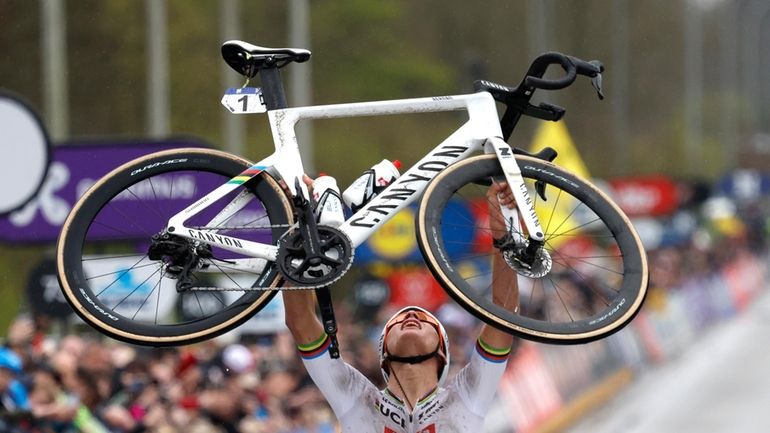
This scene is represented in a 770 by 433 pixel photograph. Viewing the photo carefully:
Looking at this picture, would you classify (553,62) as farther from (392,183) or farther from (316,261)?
(316,261)

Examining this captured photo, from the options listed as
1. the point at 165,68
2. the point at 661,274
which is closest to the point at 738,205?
the point at 661,274

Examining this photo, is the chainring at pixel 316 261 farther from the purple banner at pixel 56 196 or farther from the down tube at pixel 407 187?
the purple banner at pixel 56 196

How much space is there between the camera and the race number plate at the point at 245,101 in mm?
5711

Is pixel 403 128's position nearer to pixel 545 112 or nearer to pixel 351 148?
pixel 351 148

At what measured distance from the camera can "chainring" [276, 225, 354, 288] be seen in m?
5.40

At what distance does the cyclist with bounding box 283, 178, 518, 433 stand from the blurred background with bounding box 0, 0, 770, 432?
312 centimetres

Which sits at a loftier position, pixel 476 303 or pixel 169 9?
pixel 476 303

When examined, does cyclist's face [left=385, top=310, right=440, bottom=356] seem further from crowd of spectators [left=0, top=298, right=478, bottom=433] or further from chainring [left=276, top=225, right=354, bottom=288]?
crowd of spectators [left=0, top=298, right=478, bottom=433]

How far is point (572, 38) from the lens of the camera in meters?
36.5

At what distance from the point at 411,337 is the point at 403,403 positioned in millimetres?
260

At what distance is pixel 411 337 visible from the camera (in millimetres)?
5730

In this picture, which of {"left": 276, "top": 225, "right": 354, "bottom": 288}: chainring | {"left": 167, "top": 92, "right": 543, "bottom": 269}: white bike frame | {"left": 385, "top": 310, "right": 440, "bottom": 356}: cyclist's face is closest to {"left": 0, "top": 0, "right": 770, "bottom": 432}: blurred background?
{"left": 167, "top": 92, "right": 543, "bottom": 269}: white bike frame

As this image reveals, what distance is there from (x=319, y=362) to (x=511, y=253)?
84cm

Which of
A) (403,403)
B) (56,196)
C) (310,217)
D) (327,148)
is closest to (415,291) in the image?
(327,148)
